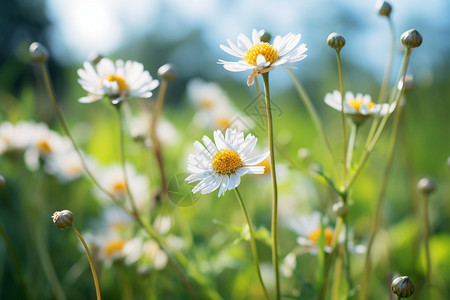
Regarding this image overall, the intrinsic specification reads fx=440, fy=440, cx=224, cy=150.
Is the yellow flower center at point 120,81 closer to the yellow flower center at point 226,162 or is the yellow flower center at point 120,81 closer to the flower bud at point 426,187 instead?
the yellow flower center at point 226,162

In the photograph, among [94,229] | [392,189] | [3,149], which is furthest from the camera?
[392,189]

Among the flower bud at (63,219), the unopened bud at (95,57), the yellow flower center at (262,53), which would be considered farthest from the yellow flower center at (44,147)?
the yellow flower center at (262,53)

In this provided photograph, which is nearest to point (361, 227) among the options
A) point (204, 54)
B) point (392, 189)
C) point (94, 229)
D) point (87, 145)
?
point (392, 189)

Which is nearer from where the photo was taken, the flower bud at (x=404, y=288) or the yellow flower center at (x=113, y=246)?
the flower bud at (x=404, y=288)

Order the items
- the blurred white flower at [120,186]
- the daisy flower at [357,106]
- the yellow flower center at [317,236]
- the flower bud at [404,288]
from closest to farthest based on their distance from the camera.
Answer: the flower bud at [404,288] → the daisy flower at [357,106] → the yellow flower center at [317,236] → the blurred white flower at [120,186]

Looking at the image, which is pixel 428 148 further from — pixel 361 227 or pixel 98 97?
pixel 98 97

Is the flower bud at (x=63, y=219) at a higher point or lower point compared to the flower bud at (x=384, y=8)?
lower
